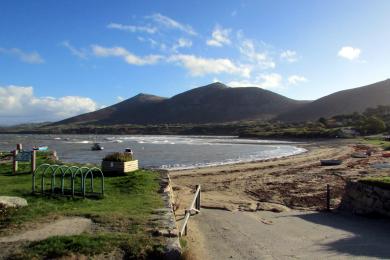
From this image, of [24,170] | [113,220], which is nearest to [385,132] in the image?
[24,170]

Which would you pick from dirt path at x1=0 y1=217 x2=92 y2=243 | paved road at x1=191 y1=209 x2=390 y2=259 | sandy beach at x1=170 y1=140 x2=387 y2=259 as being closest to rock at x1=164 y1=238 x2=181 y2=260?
paved road at x1=191 y1=209 x2=390 y2=259

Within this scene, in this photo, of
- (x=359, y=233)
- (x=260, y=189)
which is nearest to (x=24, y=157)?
(x=260, y=189)

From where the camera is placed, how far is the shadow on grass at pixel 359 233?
33.0 ft

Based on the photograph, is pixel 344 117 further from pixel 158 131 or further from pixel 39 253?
pixel 39 253

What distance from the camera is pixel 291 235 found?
38.7ft

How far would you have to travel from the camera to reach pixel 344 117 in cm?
14412

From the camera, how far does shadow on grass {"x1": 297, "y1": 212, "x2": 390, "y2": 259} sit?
33.0ft

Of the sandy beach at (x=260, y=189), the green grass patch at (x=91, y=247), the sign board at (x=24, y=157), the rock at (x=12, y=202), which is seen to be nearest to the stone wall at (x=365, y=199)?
the sandy beach at (x=260, y=189)

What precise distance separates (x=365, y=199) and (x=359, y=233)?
3.02 m

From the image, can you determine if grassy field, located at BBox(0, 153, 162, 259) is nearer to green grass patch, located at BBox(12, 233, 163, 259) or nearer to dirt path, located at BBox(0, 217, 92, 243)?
green grass patch, located at BBox(12, 233, 163, 259)

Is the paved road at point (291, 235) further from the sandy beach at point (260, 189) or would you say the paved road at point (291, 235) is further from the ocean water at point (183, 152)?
the ocean water at point (183, 152)

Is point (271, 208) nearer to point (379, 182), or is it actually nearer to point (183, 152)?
point (379, 182)

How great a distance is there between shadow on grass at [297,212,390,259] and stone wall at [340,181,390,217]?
11.7 inches

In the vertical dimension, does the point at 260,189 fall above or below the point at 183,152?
above
